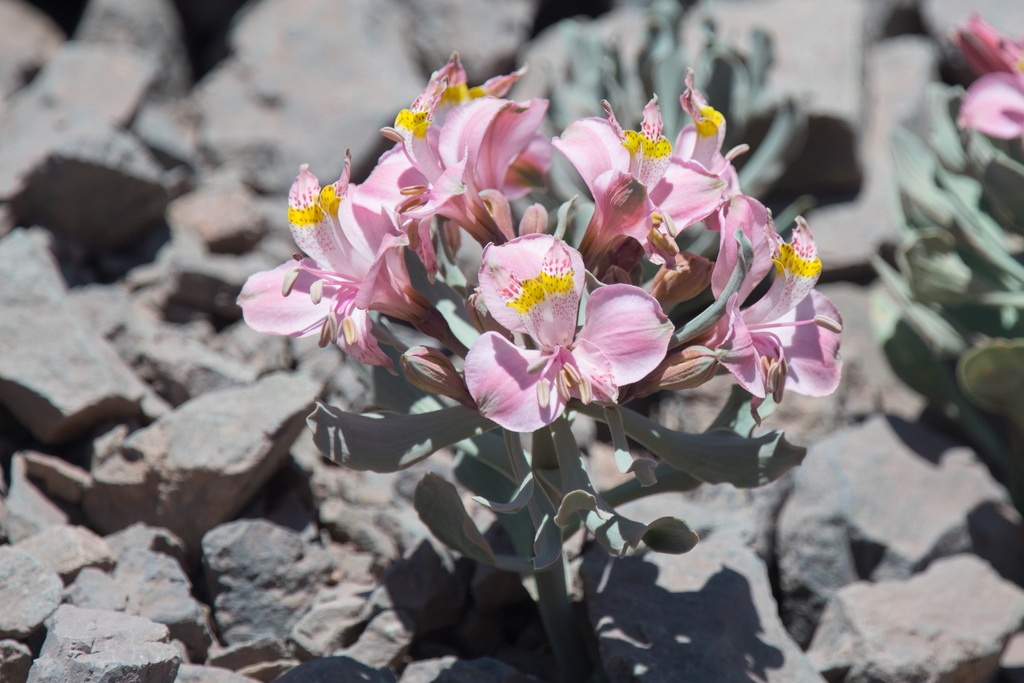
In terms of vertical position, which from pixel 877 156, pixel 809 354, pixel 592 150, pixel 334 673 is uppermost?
pixel 592 150

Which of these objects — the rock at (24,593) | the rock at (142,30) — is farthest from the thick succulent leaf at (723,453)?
the rock at (142,30)

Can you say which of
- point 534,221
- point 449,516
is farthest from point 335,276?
point 449,516

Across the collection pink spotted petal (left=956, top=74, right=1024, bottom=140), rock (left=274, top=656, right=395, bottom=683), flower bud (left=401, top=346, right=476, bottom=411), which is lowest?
rock (left=274, top=656, right=395, bottom=683)

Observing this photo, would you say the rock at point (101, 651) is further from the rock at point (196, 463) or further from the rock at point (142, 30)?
the rock at point (142, 30)

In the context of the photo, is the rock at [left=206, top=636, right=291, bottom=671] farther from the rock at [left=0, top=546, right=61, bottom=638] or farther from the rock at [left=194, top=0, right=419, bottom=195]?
the rock at [left=194, top=0, right=419, bottom=195]

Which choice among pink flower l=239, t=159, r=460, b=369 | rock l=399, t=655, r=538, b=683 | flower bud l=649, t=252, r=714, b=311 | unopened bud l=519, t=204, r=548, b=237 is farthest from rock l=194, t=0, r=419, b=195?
rock l=399, t=655, r=538, b=683

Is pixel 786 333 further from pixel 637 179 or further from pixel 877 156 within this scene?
pixel 877 156

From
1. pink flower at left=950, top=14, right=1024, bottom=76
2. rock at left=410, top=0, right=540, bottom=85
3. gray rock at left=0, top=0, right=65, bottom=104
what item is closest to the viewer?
pink flower at left=950, top=14, right=1024, bottom=76
